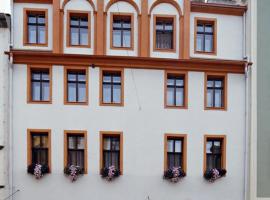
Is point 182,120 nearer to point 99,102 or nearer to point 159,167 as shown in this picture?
point 159,167

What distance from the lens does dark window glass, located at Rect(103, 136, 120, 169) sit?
14406 mm

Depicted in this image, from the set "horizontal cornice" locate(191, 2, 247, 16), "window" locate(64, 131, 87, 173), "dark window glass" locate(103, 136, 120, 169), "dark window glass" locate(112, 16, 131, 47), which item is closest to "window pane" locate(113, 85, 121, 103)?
"dark window glass" locate(103, 136, 120, 169)

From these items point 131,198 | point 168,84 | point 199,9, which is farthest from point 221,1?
point 131,198

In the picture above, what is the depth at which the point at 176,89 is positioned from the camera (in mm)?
14906

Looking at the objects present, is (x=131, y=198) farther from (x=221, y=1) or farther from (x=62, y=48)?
(x=221, y=1)

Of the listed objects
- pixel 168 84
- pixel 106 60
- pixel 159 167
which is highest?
pixel 106 60

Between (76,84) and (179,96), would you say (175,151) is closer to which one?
(179,96)

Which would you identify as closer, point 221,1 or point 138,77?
point 138,77

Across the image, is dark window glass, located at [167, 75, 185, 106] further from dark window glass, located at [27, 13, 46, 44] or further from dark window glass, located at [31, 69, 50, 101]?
dark window glass, located at [27, 13, 46, 44]

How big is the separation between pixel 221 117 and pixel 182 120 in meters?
2.09

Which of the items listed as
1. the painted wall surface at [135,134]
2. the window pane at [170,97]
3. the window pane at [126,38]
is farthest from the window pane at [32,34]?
the window pane at [170,97]

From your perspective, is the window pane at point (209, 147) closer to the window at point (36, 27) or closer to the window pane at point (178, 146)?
the window pane at point (178, 146)

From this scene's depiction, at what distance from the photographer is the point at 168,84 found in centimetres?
1486

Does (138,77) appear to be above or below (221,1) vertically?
below
